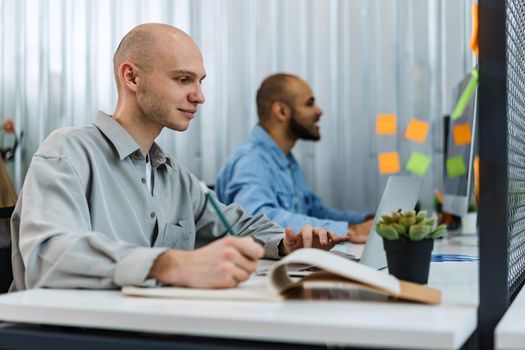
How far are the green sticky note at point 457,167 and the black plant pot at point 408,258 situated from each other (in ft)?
3.31

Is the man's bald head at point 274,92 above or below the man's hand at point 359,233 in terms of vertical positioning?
above

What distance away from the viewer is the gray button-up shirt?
1069mm

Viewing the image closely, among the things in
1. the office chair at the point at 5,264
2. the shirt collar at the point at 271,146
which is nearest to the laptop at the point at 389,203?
the office chair at the point at 5,264

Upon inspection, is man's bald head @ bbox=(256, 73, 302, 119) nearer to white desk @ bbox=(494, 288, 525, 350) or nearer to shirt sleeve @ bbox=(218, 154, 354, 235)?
shirt sleeve @ bbox=(218, 154, 354, 235)

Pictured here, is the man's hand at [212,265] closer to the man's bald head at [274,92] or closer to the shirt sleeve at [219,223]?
the shirt sleeve at [219,223]

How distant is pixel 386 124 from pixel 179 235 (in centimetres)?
166

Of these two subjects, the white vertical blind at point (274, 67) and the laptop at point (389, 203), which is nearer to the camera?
the laptop at point (389, 203)

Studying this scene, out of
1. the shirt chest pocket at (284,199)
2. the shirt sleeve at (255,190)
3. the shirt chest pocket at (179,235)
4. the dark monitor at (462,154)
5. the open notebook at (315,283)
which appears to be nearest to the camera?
the open notebook at (315,283)

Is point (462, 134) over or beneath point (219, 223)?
over

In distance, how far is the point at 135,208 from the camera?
4.80ft

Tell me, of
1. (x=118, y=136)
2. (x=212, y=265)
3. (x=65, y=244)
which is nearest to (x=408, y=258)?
(x=212, y=265)

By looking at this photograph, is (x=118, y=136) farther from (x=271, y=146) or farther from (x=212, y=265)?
(x=271, y=146)

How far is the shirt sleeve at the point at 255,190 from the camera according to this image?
7.95 feet

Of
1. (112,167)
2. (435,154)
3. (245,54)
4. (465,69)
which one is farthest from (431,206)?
(112,167)
